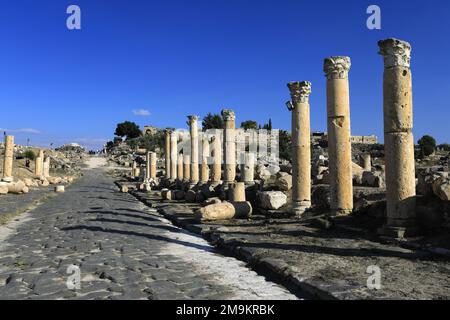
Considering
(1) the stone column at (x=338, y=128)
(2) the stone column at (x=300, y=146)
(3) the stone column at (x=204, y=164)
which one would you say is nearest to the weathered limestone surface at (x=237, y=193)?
(2) the stone column at (x=300, y=146)

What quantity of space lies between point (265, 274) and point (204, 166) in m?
18.5

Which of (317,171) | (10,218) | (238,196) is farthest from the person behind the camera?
(317,171)

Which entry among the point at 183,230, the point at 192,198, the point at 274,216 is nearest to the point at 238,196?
the point at 274,216

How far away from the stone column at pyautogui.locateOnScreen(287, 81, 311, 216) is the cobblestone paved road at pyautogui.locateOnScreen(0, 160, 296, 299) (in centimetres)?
403

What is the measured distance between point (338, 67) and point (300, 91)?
226 centimetres

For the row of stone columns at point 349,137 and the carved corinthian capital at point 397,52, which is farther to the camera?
the carved corinthian capital at point 397,52

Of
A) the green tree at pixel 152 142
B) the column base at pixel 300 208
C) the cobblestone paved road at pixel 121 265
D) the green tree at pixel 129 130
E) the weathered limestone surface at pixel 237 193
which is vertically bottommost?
the cobblestone paved road at pixel 121 265

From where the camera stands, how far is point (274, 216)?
13.5m

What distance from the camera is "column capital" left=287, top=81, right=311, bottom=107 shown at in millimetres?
13734

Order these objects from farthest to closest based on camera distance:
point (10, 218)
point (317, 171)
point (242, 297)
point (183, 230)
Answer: point (317, 171) < point (10, 218) < point (183, 230) < point (242, 297)

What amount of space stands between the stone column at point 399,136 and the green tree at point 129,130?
325 feet

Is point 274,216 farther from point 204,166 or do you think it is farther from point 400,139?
point 204,166

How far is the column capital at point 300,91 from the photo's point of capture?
13.7m

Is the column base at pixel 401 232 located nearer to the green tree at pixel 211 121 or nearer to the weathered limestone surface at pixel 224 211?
the weathered limestone surface at pixel 224 211
